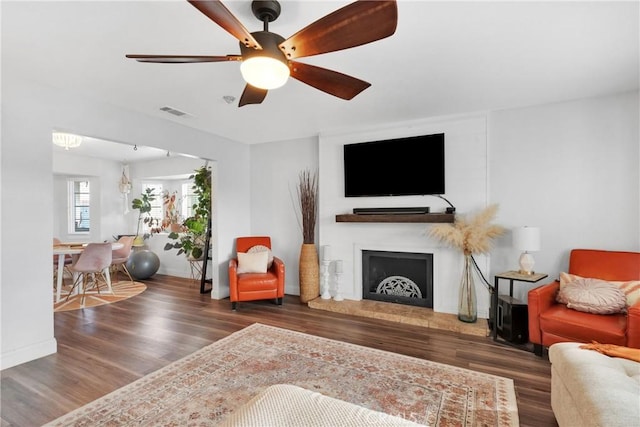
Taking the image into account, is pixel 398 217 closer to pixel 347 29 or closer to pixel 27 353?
pixel 347 29

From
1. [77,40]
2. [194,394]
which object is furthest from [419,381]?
[77,40]

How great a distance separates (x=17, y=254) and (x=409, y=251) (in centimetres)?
399

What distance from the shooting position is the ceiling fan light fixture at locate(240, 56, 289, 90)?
5.19 ft

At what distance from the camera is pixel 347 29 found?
1.36m

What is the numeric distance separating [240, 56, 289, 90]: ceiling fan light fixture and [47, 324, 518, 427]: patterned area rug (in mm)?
2075

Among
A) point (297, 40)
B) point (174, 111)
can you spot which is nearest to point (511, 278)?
point (297, 40)

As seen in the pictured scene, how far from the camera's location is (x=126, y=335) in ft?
10.3

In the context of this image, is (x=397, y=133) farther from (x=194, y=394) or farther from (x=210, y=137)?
(x=194, y=394)

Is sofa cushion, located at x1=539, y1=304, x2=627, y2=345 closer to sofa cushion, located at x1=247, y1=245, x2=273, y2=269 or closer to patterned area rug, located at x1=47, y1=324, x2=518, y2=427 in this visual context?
patterned area rug, located at x1=47, y1=324, x2=518, y2=427

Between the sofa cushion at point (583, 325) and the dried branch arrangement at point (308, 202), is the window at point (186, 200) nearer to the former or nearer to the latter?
the dried branch arrangement at point (308, 202)

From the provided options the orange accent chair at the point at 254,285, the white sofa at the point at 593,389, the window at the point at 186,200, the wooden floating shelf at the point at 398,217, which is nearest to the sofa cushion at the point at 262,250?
the orange accent chair at the point at 254,285

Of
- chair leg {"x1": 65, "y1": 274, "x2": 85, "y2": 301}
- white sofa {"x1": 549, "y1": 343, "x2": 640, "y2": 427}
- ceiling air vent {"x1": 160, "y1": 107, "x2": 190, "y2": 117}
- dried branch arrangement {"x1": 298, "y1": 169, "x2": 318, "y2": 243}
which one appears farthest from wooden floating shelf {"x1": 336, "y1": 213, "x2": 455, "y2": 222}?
chair leg {"x1": 65, "y1": 274, "x2": 85, "y2": 301}

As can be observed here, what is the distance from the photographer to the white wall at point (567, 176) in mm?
2912

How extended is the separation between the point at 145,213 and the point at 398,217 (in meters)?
5.92
